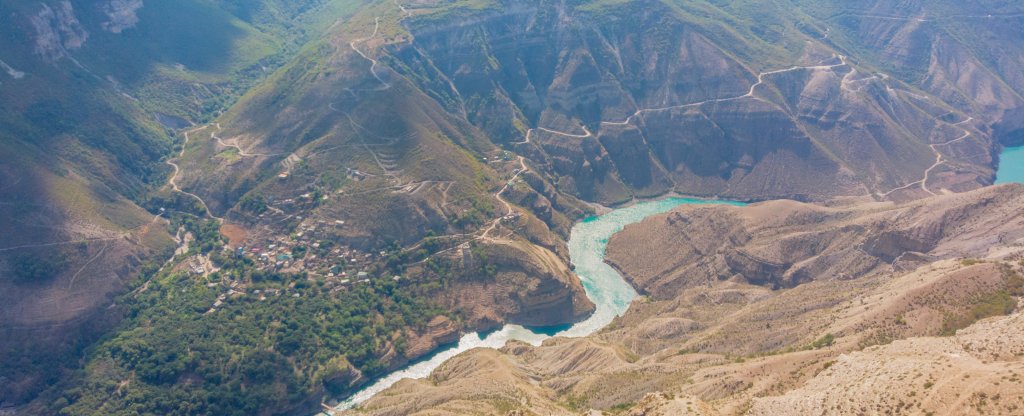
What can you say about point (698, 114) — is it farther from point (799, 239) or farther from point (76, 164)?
point (76, 164)

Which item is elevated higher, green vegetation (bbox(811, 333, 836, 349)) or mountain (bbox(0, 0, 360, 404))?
mountain (bbox(0, 0, 360, 404))

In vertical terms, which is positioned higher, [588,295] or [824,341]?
[824,341]

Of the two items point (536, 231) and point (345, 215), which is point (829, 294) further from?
point (345, 215)

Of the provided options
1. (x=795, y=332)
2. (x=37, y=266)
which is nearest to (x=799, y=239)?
(x=795, y=332)

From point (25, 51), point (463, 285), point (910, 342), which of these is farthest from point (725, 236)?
point (25, 51)

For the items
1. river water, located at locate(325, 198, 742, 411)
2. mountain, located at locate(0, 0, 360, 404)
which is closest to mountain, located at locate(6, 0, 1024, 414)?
mountain, located at locate(0, 0, 360, 404)

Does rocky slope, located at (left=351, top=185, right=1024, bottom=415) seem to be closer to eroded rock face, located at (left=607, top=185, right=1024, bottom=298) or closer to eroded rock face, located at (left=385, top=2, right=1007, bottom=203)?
eroded rock face, located at (left=607, top=185, right=1024, bottom=298)
